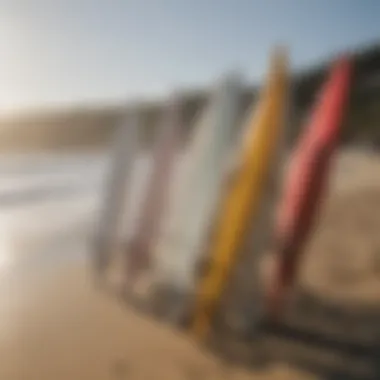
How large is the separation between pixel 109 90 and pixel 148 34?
16 cm

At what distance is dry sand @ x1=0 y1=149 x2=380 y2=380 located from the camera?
1253 mm


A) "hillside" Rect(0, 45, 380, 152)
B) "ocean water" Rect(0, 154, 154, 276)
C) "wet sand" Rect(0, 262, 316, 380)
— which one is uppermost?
"hillside" Rect(0, 45, 380, 152)

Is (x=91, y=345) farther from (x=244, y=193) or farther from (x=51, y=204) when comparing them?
(x=51, y=204)

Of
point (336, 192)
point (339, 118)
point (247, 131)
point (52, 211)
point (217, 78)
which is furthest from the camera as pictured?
point (52, 211)

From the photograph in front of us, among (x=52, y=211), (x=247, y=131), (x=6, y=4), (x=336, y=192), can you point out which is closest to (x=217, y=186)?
(x=247, y=131)

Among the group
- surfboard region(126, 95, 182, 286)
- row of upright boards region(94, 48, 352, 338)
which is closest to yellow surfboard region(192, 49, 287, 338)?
row of upright boards region(94, 48, 352, 338)

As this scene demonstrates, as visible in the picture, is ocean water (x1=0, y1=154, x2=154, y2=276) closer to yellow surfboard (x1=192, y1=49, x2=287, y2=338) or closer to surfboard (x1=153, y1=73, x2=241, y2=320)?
surfboard (x1=153, y1=73, x2=241, y2=320)

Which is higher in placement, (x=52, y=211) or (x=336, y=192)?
(x=336, y=192)

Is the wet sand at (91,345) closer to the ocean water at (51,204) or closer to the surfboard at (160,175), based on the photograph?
the surfboard at (160,175)

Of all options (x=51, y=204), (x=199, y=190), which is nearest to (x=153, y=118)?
(x=199, y=190)

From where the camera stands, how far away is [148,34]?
1822 mm

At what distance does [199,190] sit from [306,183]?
0.78ft

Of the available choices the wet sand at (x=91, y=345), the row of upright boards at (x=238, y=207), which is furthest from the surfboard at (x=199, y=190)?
the wet sand at (x=91, y=345)

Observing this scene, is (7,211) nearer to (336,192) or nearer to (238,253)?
(336,192)
